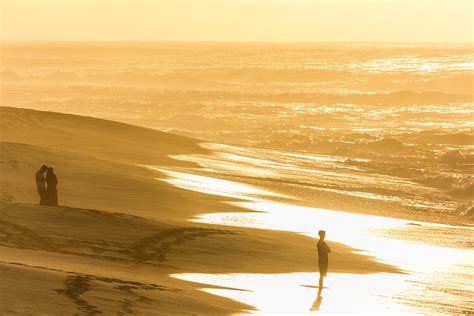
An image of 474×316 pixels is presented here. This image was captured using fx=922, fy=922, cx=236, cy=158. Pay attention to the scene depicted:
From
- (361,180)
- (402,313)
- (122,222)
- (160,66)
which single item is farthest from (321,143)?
(160,66)

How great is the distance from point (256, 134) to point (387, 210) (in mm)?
22892

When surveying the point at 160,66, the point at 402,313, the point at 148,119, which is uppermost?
the point at 160,66

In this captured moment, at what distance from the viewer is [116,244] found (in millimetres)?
14570

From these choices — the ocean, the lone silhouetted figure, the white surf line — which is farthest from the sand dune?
the lone silhouetted figure

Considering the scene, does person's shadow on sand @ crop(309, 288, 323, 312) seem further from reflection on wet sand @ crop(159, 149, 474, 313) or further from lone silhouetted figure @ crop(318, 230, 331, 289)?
lone silhouetted figure @ crop(318, 230, 331, 289)

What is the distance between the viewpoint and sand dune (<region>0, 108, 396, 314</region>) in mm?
10797

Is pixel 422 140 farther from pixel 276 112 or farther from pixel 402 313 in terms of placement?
pixel 402 313

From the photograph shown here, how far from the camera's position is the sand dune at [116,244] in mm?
10797

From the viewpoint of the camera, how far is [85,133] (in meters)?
30.2

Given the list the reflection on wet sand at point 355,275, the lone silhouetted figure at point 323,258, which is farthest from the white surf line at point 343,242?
the lone silhouetted figure at point 323,258

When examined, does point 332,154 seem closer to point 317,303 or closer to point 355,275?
point 355,275

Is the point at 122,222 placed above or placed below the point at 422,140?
below

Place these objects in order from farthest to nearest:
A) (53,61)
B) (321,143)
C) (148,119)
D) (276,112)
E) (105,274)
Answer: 1. (53,61)
2. (276,112)
3. (148,119)
4. (321,143)
5. (105,274)

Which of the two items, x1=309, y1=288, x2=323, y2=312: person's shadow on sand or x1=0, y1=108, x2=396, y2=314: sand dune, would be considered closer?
x1=0, y1=108, x2=396, y2=314: sand dune
